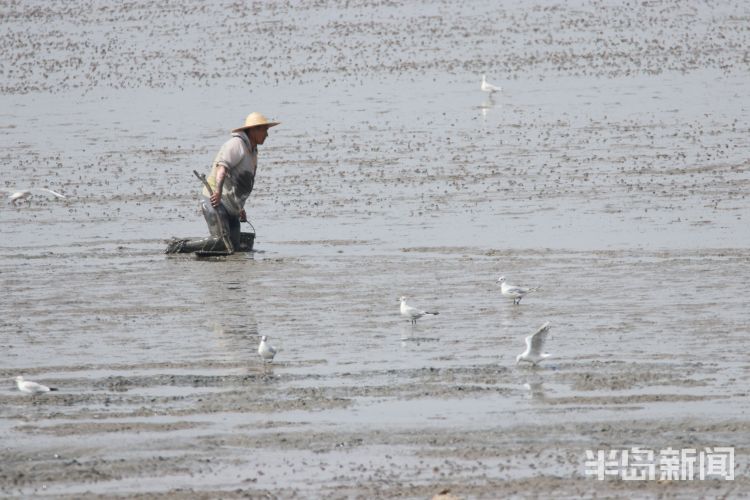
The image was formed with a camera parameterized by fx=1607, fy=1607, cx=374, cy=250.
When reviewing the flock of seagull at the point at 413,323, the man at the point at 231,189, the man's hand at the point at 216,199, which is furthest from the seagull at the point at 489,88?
the flock of seagull at the point at 413,323

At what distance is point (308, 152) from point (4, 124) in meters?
8.14

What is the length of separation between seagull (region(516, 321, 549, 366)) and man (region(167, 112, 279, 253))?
711 centimetres

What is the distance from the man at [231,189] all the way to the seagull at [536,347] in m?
7.11

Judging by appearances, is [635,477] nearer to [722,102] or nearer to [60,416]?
[60,416]

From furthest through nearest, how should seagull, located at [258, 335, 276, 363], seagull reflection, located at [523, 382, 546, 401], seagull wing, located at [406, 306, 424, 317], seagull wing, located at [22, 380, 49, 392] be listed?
seagull wing, located at [406, 306, 424, 317]
seagull, located at [258, 335, 276, 363]
seagull wing, located at [22, 380, 49, 392]
seagull reflection, located at [523, 382, 546, 401]

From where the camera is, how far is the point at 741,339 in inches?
502

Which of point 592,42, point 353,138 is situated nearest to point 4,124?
point 353,138

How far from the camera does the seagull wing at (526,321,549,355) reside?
38.1ft

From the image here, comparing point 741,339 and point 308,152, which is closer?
point 741,339

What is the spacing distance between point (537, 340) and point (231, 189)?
7538mm

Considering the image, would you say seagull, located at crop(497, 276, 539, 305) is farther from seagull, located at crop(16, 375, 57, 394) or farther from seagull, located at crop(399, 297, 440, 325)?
seagull, located at crop(16, 375, 57, 394)

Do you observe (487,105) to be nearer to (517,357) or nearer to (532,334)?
(532,334)

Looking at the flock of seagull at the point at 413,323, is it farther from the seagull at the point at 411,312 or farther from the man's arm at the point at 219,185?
the man's arm at the point at 219,185

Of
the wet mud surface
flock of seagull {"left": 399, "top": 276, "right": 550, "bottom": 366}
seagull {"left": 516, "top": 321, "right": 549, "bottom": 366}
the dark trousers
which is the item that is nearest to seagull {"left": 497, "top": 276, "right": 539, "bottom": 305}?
flock of seagull {"left": 399, "top": 276, "right": 550, "bottom": 366}
